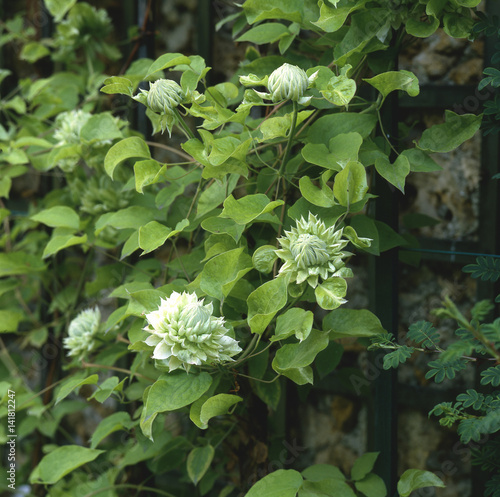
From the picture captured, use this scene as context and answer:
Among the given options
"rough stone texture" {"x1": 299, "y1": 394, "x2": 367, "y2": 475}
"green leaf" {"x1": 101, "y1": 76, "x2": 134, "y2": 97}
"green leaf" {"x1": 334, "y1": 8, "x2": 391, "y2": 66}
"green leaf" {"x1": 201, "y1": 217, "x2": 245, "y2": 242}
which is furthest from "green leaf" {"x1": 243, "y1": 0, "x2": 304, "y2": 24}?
"rough stone texture" {"x1": 299, "y1": 394, "x2": 367, "y2": 475}

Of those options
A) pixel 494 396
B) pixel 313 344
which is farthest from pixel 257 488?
pixel 494 396

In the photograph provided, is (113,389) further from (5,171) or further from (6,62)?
(6,62)

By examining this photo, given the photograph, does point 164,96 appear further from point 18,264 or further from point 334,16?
point 18,264

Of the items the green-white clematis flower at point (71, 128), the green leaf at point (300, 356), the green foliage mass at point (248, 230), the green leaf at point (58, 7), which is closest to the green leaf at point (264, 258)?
the green foliage mass at point (248, 230)

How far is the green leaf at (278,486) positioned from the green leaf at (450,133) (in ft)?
1.72

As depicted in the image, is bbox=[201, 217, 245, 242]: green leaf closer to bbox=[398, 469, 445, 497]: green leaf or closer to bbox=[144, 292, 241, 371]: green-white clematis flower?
bbox=[144, 292, 241, 371]: green-white clematis flower

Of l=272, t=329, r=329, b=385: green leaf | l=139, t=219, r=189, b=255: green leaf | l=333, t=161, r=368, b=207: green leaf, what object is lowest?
l=272, t=329, r=329, b=385: green leaf

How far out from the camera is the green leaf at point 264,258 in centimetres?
84

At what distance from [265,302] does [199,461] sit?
0.39 m

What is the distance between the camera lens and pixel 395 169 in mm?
854

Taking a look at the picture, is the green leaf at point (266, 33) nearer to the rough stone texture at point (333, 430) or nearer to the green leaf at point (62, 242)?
the green leaf at point (62, 242)

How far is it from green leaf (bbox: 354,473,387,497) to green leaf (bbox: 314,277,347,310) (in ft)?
1.21

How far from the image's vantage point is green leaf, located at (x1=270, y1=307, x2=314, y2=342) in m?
0.77

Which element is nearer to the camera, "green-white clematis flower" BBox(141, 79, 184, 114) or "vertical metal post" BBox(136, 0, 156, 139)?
"green-white clematis flower" BBox(141, 79, 184, 114)
